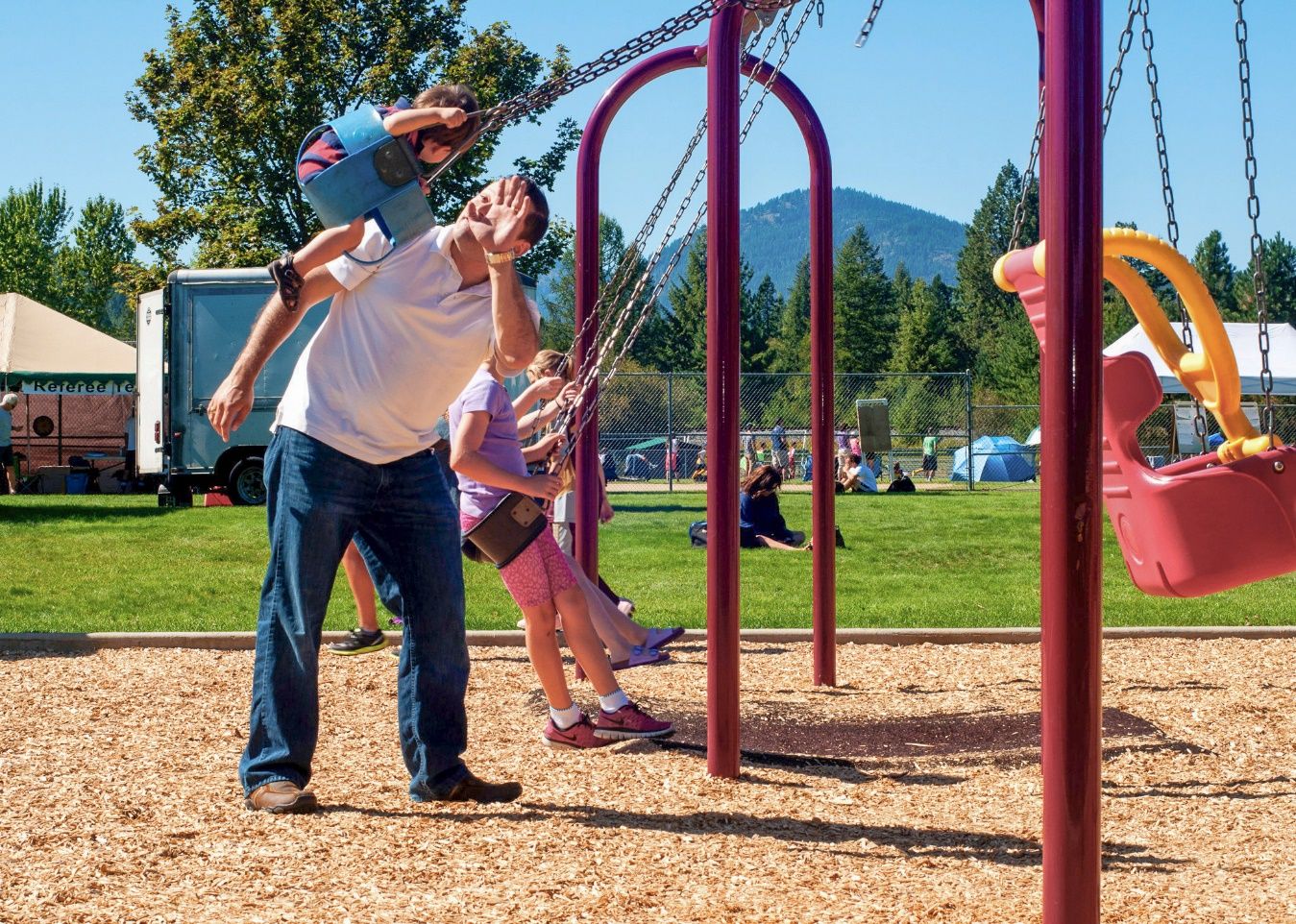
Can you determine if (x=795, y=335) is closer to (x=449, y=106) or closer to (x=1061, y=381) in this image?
(x=449, y=106)

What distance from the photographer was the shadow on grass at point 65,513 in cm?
1595

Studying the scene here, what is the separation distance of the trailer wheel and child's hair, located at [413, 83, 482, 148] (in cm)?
1537

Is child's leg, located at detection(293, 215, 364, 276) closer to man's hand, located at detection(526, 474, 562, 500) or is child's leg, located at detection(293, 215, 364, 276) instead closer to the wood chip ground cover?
man's hand, located at detection(526, 474, 562, 500)

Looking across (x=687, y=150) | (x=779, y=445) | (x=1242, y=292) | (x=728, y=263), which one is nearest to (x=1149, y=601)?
(x=687, y=150)

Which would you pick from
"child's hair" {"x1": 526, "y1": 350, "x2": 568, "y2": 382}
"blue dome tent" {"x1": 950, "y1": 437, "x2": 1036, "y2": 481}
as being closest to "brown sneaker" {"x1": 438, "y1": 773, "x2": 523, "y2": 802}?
"child's hair" {"x1": 526, "y1": 350, "x2": 568, "y2": 382}

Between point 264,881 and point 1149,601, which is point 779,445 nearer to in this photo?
point 1149,601

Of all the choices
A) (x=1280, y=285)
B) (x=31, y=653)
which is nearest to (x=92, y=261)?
(x=31, y=653)

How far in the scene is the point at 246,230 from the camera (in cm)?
2886

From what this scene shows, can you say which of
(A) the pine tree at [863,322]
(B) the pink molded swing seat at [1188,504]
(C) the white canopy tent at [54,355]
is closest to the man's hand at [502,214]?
(B) the pink molded swing seat at [1188,504]

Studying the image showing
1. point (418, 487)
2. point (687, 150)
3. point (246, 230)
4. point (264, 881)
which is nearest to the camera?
point (264, 881)

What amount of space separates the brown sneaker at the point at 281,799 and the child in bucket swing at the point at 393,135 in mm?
1263

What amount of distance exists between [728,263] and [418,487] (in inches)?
46.4

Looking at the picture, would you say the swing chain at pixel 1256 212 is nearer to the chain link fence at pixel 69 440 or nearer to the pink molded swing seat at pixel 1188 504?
the pink molded swing seat at pixel 1188 504

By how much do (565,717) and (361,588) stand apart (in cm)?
238
